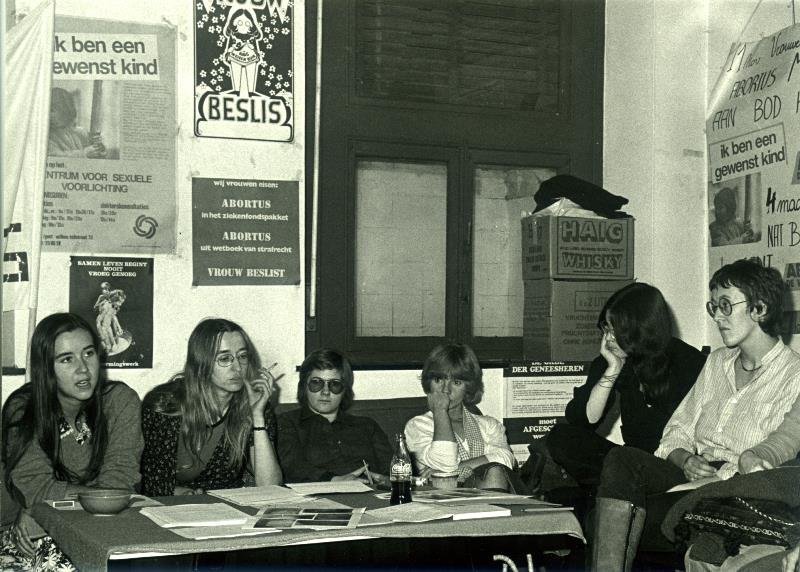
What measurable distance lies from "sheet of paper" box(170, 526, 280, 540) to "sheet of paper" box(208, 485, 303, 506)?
1.25 ft

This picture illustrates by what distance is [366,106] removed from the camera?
5.58m

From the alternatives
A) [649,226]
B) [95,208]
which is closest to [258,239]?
[95,208]

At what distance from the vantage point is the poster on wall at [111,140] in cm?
495

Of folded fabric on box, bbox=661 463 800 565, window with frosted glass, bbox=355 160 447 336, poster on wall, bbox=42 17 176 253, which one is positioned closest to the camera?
folded fabric on box, bbox=661 463 800 565

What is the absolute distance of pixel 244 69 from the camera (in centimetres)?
530

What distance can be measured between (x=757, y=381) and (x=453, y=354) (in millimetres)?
1428

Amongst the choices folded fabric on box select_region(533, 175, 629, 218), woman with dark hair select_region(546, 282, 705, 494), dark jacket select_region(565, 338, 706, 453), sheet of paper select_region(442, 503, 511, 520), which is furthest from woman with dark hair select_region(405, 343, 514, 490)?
sheet of paper select_region(442, 503, 511, 520)

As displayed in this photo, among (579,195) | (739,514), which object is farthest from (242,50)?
(739,514)

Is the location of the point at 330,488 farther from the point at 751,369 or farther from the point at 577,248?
the point at 577,248

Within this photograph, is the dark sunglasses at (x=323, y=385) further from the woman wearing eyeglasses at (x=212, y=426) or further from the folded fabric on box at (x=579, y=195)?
the folded fabric on box at (x=579, y=195)

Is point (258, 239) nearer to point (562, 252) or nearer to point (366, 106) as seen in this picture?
point (366, 106)

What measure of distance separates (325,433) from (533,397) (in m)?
1.40

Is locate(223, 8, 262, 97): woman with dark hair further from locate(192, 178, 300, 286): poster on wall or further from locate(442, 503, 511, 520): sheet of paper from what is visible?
locate(442, 503, 511, 520): sheet of paper

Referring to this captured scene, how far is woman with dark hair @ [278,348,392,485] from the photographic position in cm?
457
